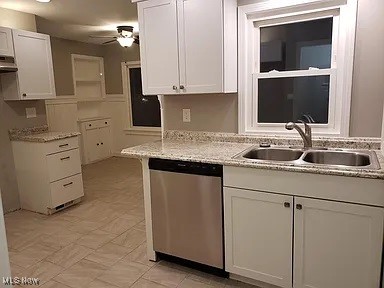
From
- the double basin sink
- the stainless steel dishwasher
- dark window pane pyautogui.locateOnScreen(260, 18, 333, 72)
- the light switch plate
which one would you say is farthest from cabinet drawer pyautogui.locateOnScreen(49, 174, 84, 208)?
dark window pane pyautogui.locateOnScreen(260, 18, 333, 72)

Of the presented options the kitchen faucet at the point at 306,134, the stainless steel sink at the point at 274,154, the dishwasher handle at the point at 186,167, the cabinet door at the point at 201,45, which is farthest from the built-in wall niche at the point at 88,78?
the kitchen faucet at the point at 306,134

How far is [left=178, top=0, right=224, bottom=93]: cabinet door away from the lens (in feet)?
7.09

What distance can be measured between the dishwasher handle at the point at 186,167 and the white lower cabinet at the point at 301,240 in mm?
164

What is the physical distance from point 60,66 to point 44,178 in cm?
272

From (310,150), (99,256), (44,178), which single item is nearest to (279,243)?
(310,150)

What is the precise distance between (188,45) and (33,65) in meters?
2.19

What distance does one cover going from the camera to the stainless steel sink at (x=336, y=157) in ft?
6.51

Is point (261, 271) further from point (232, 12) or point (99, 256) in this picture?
point (232, 12)

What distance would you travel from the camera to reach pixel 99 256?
248cm

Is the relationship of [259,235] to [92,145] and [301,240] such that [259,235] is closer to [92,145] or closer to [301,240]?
[301,240]

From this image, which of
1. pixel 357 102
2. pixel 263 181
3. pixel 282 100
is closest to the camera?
pixel 263 181

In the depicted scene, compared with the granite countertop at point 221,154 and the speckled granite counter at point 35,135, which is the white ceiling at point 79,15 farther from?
the granite countertop at point 221,154

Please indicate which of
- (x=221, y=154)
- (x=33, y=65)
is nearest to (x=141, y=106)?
(x=33, y=65)

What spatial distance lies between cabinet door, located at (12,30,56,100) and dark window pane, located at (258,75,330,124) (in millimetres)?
2642
